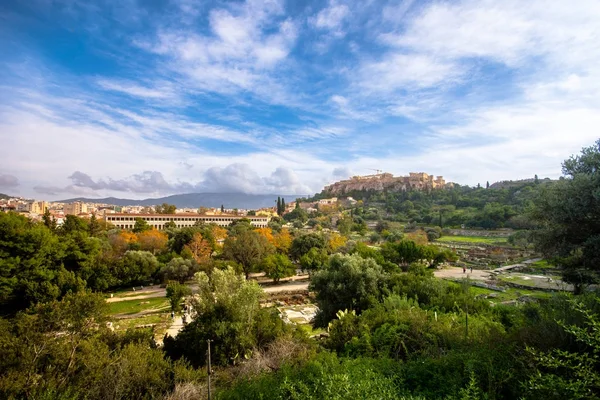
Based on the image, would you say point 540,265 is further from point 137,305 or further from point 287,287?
point 137,305

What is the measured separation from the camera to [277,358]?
296 inches

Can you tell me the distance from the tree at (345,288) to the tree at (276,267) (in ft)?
36.5

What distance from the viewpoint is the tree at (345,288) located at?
538 inches

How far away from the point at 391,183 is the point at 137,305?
104m

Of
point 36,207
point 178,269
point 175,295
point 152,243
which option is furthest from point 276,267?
point 36,207

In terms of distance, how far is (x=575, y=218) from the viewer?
763 centimetres

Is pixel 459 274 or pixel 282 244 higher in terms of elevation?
pixel 282 244

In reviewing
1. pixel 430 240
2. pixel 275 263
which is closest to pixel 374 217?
pixel 430 240

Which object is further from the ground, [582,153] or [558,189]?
[582,153]

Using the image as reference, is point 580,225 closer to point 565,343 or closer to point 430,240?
point 565,343

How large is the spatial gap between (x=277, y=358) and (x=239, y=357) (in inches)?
82.3

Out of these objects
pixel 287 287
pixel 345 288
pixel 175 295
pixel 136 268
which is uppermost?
pixel 345 288

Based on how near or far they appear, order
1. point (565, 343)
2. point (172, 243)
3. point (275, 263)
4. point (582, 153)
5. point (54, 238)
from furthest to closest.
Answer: point (172, 243), point (275, 263), point (54, 238), point (582, 153), point (565, 343)

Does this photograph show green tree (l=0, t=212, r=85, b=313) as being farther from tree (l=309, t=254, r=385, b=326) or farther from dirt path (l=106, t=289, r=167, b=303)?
tree (l=309, t=254, r=385, b=326)
